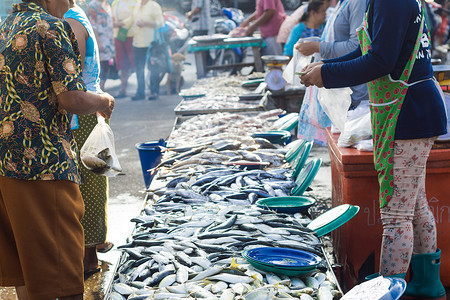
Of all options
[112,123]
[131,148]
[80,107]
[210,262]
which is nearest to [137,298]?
[210,262]

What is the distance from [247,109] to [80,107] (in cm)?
479

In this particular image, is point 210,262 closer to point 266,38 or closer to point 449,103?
point 449,103

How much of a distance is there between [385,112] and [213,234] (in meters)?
1.18

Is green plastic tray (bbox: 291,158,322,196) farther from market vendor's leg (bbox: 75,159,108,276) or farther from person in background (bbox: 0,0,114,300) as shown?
person in background (bbox: 0,0,114,300)

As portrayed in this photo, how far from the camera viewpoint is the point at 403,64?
309 centimetres

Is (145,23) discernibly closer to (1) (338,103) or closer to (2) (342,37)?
(2) (342,37)

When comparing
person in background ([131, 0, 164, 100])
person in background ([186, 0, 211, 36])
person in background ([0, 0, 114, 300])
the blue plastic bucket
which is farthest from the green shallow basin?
person in background ([186, 0, 211, 36])

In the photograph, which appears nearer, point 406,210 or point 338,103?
point 406,210

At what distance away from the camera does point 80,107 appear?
276cm

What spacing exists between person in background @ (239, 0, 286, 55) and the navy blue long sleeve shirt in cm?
815

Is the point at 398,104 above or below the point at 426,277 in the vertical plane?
above

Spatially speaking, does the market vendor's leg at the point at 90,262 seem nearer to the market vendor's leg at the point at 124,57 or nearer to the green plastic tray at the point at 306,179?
the green plastic tray at the point at 306,179

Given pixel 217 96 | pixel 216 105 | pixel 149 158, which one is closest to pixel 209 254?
pixel 149 158

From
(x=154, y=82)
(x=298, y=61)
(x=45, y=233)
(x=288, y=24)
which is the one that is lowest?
(x=154, y=82)
